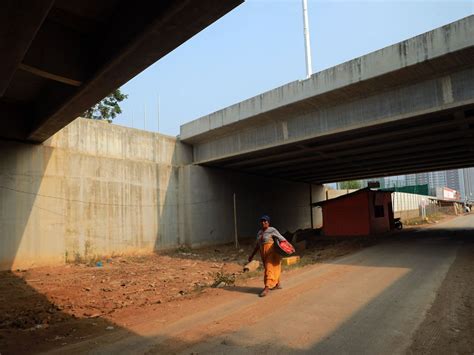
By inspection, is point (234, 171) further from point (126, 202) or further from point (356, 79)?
point (356, 79)

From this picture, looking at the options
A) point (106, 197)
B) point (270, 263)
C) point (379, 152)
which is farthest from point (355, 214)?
point (270, 263)

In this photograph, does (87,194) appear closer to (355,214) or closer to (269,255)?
(269,255)

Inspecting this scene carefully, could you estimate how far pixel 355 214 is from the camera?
23.8 metres

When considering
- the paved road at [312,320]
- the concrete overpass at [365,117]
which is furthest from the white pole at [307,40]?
the paved road at [312,320]

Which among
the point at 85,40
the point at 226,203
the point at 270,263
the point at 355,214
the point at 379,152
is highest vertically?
the point at 85,40

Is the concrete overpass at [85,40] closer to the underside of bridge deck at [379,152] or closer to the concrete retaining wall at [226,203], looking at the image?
the underside of bridge deck at [379,152]

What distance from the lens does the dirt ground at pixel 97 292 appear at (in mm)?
6438

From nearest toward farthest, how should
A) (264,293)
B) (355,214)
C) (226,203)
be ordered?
(264,293)
(226,203)
(355,214)

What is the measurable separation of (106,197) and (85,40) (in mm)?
9700

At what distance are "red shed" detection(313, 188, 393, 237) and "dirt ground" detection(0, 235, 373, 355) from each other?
Result: 6.72 metres

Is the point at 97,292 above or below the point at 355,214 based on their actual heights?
below

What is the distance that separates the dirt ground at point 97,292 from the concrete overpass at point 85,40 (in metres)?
4.69

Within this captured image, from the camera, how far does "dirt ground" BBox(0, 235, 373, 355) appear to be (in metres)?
6.44

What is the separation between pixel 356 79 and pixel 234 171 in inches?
457
